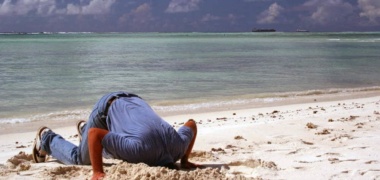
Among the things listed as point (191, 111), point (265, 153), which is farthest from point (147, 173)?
point (191, 111)

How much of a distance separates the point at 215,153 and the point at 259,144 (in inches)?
30.2

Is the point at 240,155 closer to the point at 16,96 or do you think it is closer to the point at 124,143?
the point at 124,143

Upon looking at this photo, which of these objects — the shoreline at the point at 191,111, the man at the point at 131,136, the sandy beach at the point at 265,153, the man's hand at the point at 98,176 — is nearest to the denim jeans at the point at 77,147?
the man at the point at 131,136

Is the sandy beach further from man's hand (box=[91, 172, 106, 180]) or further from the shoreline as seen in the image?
the shoreline

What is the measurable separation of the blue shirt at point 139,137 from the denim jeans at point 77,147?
0.09m

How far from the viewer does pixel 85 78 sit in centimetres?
1595

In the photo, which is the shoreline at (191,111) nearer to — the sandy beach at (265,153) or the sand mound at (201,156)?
the sandy beach at (265,153)

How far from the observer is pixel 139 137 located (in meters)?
3.50

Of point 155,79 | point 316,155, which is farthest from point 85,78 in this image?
point 316,155

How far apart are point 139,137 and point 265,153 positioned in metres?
1.70

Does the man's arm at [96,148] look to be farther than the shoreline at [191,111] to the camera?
No

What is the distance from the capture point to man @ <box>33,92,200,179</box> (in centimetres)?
350

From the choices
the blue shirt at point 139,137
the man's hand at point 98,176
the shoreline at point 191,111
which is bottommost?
the shoreline at point 191,111

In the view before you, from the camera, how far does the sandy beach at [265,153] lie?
3.71 m
